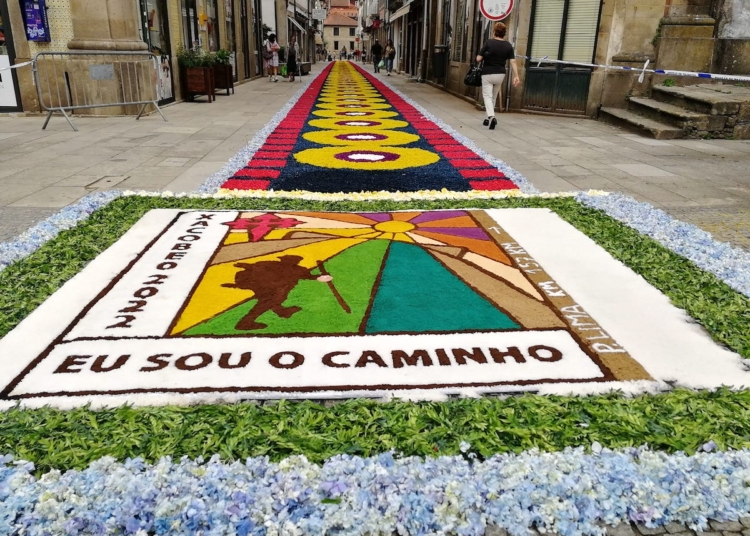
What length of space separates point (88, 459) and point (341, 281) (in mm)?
1678

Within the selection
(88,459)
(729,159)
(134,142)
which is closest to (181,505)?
(88,459)

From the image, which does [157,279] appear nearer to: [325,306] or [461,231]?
[325,306]

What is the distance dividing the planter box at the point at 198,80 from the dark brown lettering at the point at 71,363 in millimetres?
11951

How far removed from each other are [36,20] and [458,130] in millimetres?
7600

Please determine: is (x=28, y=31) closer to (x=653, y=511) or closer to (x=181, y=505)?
(x=181, y=505)

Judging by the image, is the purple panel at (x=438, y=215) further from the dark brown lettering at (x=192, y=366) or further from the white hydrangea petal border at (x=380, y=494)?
the white hydrangea petal border at (x=380, y=494)

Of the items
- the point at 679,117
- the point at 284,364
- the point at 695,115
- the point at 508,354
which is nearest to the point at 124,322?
the point at 284,364

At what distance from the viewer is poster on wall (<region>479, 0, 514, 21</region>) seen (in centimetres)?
1096

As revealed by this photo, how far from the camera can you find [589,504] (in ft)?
5.61

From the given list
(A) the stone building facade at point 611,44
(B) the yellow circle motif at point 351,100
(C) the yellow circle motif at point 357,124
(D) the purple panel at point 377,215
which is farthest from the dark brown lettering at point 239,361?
(B) the yellow circle motif at point 351,100

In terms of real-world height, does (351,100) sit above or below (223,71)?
below

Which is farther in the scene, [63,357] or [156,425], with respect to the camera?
[63,357]

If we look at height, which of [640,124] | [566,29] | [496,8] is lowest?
[640,124]

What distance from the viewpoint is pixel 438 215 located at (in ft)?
15.2
